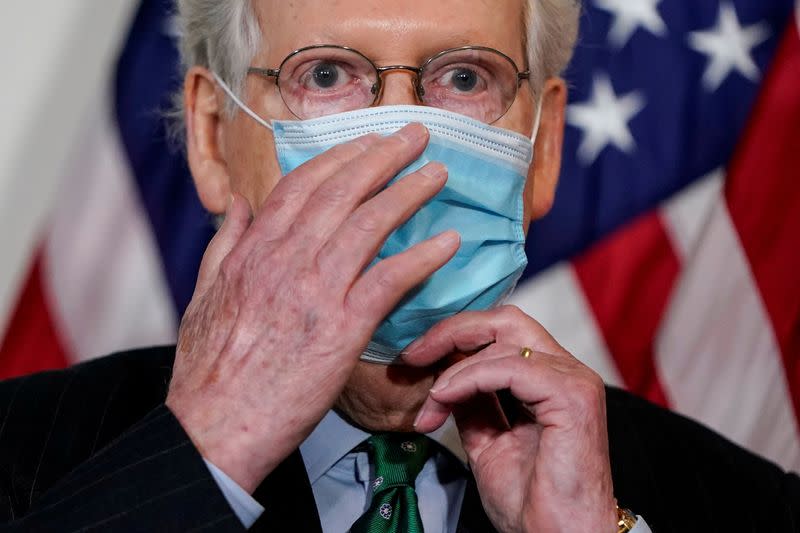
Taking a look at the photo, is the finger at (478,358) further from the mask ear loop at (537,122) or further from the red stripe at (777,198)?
the red stripe at (777,198)

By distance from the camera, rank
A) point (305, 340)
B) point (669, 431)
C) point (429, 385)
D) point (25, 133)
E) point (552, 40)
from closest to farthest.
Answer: point (305, 340) → point (429, 385) → point (552, 40) → point (669, 431) → point (25, 133)

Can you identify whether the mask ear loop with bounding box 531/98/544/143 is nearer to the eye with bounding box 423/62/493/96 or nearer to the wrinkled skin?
the wrinkled skin

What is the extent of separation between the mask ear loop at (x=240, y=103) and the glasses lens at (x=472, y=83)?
29 cm

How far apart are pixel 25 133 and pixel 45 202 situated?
186mm

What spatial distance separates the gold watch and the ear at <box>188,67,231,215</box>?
0.93 meters

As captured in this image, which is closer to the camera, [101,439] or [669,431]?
[101,439]

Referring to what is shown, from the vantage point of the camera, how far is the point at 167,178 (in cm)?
297

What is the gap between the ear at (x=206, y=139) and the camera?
2.18 meters

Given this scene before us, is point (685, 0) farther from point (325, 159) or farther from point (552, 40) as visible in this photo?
point (325, 159)

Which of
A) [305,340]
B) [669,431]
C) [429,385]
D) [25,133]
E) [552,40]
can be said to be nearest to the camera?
[305,340]

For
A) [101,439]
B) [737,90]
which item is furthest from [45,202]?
[737,90]

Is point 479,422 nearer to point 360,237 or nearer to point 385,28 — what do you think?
point 360,237

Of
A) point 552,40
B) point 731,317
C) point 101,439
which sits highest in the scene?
point 552,40

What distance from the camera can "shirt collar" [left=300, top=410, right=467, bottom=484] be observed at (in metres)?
1.98
